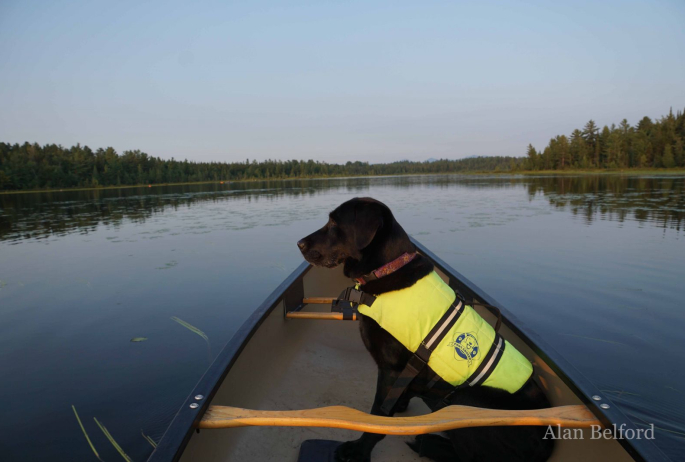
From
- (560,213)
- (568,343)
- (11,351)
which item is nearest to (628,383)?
(568,343)

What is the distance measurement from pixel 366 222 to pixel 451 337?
33.0 inches

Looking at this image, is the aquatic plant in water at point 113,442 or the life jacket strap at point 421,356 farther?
the aquatic plant in water at point 113,442

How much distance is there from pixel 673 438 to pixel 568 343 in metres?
1.76

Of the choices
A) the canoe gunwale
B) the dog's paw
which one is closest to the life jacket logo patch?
the dog's paw

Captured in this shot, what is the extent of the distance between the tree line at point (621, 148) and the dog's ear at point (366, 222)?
74804 mm

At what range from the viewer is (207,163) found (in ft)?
349

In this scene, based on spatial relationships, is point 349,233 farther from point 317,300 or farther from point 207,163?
point 207,163

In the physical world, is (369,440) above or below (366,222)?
below

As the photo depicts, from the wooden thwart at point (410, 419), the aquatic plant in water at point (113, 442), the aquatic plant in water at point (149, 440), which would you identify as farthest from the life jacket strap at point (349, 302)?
the aquatic plant in water at point (113, 442)

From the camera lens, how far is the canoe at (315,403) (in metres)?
1.70

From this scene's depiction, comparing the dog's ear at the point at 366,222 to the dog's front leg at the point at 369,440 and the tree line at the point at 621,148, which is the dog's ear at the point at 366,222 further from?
the tree line at the point at 621,148

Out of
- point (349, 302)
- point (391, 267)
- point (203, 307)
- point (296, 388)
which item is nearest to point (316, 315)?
point (349, 302)

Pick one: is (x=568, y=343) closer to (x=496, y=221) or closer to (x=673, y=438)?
(x=673, y=438)

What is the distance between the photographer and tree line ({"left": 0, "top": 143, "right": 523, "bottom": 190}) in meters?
63.8
